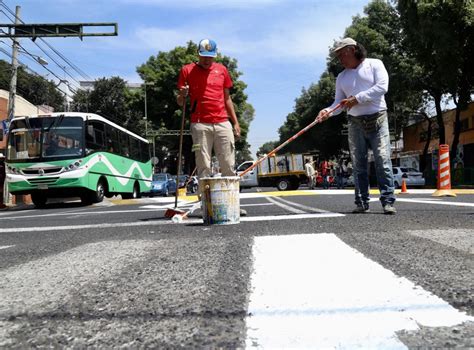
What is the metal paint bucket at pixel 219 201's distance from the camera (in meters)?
4.89

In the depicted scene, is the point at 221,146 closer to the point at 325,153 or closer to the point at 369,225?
the point at 369,225

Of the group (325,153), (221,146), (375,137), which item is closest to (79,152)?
(221,146)

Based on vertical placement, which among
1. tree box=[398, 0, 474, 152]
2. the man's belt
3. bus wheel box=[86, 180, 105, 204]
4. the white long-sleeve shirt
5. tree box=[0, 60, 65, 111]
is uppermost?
tree box=[0, 60, 65, 111]

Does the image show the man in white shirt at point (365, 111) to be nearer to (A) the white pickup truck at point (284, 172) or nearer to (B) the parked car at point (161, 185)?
(A) the white pickup truck at point (284, 172)

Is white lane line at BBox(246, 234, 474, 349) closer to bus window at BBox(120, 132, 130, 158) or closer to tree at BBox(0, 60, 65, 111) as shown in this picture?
bus window at BBox(120, 132, 130, 158)

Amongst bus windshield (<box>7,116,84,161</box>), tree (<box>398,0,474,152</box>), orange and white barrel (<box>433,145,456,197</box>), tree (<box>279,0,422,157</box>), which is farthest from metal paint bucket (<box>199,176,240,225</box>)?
tree (<box>279,0,422,157</box>)

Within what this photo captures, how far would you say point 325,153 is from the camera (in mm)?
50875

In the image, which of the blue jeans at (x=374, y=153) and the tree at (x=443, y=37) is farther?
the tree at (x=443, y=37)

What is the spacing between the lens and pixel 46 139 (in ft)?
47.3

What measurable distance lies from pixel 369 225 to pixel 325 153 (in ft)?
156

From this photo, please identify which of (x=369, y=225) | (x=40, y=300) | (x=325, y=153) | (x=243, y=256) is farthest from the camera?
(x=325, y=153)

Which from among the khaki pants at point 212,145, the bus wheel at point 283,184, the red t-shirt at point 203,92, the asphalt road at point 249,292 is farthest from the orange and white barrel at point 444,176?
the bus wheel at point 283,184

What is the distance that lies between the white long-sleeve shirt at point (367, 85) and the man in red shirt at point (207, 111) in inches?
63.5

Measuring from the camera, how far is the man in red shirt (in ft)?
19.8
